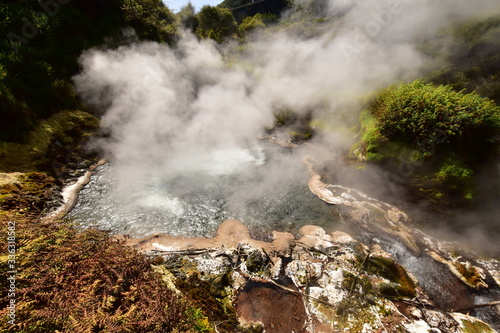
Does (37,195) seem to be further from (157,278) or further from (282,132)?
(282,132)

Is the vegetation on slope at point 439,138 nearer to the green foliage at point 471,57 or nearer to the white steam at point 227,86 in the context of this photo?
the green foliage at point 471,57

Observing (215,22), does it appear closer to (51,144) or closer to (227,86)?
(227,86)

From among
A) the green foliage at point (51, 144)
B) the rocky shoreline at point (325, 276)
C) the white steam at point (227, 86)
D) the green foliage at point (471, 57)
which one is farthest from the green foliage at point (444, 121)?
the green foliage at point (51, 144)

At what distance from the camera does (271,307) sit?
17.9ft

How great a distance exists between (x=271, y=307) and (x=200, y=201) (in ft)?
18.2

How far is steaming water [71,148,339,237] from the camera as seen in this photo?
27.2 feet

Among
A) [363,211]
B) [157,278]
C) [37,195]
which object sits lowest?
[363,211]

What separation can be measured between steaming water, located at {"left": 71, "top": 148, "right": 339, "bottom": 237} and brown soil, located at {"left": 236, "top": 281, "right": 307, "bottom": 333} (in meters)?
2.43

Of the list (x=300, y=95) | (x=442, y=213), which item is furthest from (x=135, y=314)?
(x=300, y=95)

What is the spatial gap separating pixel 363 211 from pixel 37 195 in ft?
45.7

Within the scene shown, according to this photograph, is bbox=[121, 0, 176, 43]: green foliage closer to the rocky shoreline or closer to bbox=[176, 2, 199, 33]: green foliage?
bbox=[176, 2, 199, 33]: green foliage

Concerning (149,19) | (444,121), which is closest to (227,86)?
(149,19)

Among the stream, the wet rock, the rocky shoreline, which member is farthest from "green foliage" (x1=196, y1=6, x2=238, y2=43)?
the wet rock

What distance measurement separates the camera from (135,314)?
3.01m
